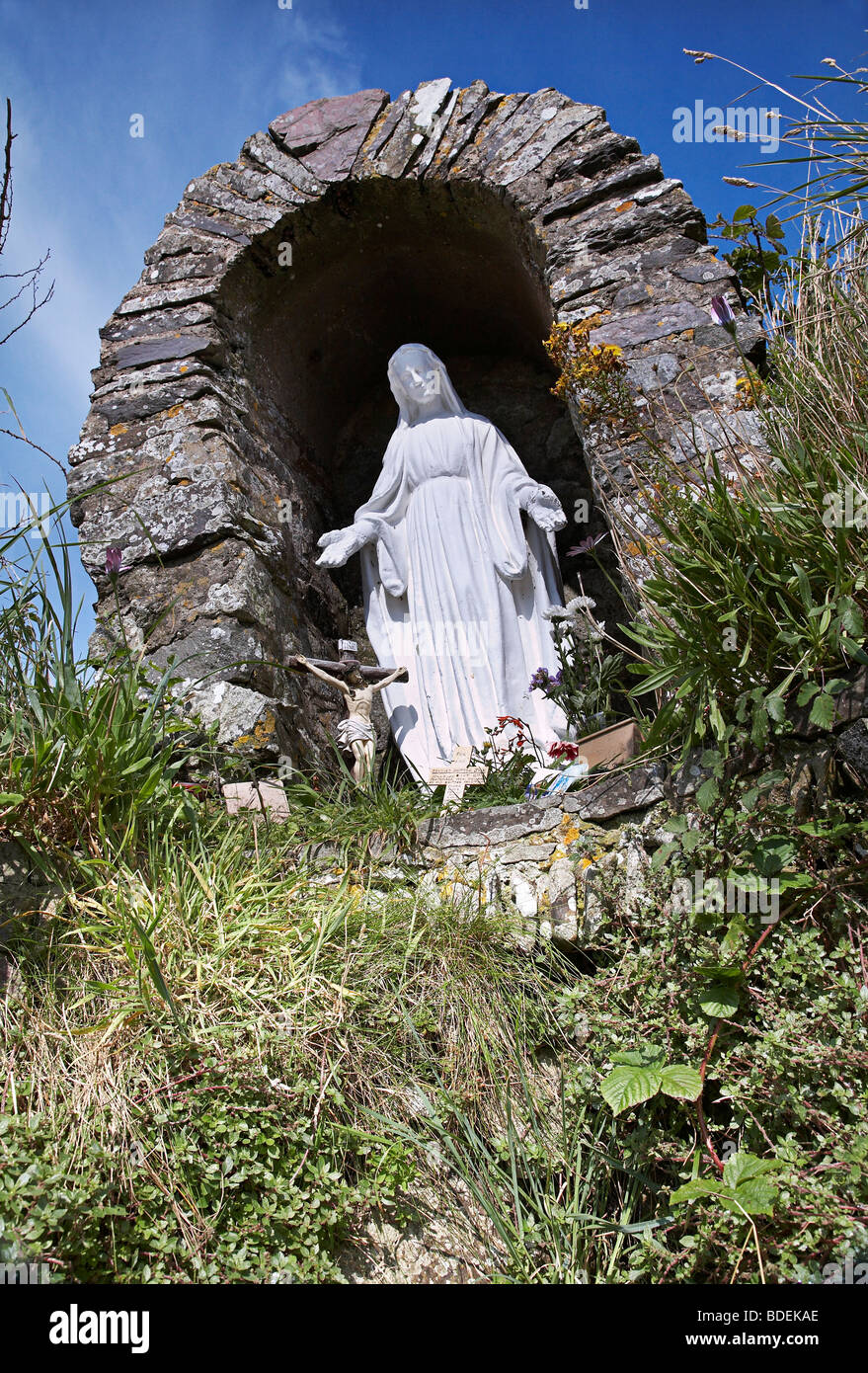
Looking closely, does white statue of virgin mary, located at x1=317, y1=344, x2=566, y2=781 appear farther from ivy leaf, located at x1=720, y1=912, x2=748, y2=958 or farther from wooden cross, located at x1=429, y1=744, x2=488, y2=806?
ivy leaf, located at x1=720, y1=912, x2=748, y2=958

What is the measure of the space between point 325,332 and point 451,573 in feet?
5.91

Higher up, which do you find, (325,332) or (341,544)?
(325,332)

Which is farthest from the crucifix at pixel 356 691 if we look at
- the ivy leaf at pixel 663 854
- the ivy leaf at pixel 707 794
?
the ivy leaf at pixel 707 794

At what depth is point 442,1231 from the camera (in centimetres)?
204

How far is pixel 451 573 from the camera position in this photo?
404 cm

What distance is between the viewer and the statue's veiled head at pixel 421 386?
449cm

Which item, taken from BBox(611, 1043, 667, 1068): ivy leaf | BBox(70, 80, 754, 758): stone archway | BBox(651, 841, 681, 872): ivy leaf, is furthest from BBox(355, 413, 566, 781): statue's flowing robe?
BBox(611, 1043, 667, 1068): ivy leaf

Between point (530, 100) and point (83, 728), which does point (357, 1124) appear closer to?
point (83, 728)

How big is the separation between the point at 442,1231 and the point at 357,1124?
0.26 m

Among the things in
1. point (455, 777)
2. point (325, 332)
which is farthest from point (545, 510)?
point (325, 332)

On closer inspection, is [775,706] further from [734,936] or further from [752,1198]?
[752,1198]

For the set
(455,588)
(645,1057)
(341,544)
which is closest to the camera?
(645,1057)

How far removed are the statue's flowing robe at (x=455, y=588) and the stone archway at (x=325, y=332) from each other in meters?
0.39

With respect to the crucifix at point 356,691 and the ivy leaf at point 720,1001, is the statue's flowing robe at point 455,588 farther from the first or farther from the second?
the ivy leaf at point 720,1001
